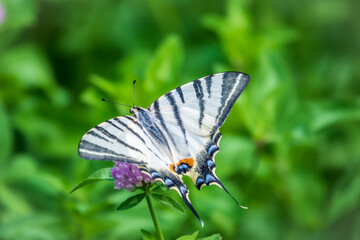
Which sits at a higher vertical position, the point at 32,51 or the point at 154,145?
the point at 32,51

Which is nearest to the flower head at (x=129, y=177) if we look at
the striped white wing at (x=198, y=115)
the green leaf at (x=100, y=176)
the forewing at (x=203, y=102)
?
the green leaf at (x=100, y=176)

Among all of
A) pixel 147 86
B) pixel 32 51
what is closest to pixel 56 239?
pixel 147 86

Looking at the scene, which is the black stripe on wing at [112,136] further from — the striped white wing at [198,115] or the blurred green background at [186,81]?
the blurred green background at [186,81]

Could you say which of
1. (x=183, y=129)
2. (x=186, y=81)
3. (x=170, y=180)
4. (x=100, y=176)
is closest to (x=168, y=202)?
(x=170, y=180)

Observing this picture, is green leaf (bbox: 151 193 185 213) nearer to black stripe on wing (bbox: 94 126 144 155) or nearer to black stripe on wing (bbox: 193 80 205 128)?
black stripe on wing (bbox: 94 126 144 155)

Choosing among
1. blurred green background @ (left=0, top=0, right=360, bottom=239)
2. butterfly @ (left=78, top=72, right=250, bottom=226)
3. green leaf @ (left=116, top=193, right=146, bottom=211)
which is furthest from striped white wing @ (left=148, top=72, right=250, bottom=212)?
blurred green background @ (left=0, top=0, right=360, bottom=239)

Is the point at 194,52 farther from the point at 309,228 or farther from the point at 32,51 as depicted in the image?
the point at 309,228
